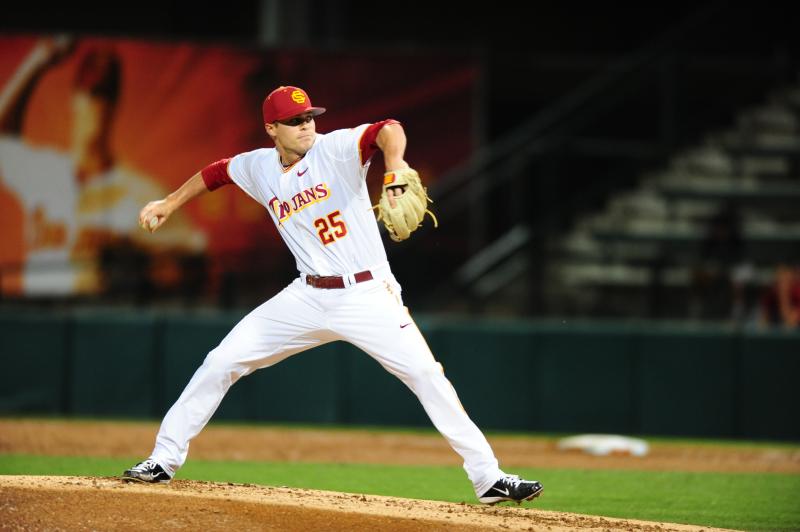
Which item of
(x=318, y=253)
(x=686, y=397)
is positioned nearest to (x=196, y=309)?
(x=686, y=397)

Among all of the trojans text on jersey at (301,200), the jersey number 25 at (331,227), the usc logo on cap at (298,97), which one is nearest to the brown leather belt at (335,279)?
the jersey number 25 at (331,227)

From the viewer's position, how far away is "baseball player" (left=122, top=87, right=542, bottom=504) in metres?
6.04

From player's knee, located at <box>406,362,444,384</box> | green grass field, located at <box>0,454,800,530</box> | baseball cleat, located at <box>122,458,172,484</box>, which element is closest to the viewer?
player's knee, located at <box>406,362,444,384</box>

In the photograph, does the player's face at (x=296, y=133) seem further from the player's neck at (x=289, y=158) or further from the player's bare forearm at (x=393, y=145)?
the player's bare forearm at (x=393, y=145)

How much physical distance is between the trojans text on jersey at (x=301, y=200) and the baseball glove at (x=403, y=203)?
1.84 ft

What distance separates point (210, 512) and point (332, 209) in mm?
1565

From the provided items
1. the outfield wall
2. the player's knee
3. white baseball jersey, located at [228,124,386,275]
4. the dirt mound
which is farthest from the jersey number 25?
the outfield wall

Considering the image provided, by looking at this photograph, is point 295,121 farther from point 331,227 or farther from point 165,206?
point 165,206

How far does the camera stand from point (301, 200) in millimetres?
6160

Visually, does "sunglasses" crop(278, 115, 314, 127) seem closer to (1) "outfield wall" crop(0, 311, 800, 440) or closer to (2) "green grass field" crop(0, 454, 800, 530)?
(2) "green grass field" crop(0, 454, 800, 530)

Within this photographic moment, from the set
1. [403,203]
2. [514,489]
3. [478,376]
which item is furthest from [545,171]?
[403,203]

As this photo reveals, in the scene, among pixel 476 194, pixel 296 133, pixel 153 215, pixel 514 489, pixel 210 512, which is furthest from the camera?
pixel 476 194

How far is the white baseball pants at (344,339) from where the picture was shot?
6.03 metres

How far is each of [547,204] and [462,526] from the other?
929cm
